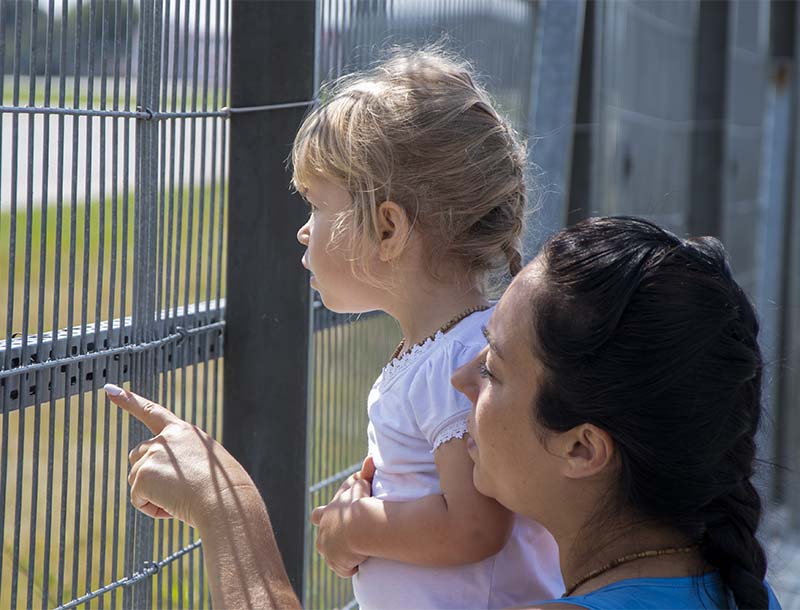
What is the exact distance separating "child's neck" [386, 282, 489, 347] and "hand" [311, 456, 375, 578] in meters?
0.23

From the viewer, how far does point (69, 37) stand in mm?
1768

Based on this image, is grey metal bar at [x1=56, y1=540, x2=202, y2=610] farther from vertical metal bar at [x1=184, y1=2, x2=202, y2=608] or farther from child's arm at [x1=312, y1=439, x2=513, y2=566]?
child's arm at [x1=312, y1=439, x2=513, y2=566]

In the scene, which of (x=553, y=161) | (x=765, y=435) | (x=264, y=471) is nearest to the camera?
(x=765, y=435)

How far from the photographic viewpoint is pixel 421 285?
1938 millimetres

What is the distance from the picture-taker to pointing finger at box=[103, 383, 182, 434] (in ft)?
5.75

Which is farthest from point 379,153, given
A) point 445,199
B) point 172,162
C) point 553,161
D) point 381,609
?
point 553,161

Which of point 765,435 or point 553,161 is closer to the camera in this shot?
point 765,435

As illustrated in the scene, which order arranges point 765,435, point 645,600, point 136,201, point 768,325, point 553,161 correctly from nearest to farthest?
point 645,600, point 765,435, point 136,201, point 553,161, point 768,325

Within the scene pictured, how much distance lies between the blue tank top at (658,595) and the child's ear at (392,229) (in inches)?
25.5

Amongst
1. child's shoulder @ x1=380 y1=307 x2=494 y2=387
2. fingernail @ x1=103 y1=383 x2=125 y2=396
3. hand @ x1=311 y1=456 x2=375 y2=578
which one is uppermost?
child's shoulder @ x1=380 y1=307 x2=494 y2=387

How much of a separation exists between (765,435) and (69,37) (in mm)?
1213

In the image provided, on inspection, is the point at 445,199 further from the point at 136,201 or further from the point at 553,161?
the point at 553,161

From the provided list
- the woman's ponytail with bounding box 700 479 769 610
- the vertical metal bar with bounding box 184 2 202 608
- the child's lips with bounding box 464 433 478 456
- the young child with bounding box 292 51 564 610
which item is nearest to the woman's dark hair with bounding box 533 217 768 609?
the woman's ponytail with bounding box 700 479 769 610

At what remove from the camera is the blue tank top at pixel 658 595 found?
147cm
